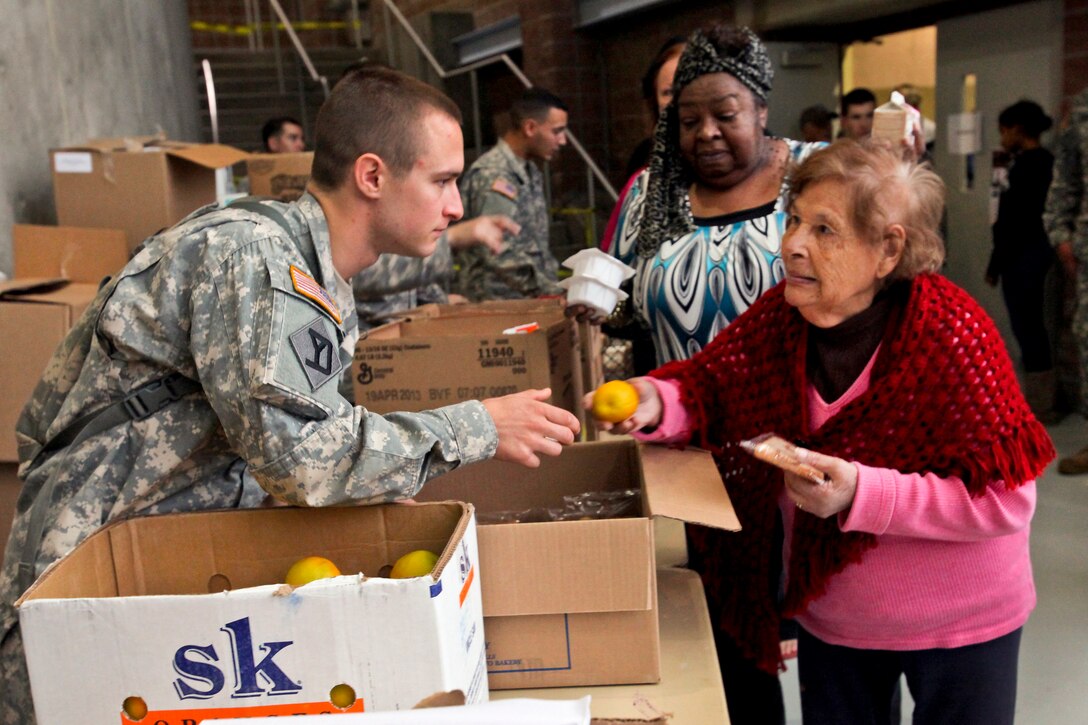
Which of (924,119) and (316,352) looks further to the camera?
(924,119)

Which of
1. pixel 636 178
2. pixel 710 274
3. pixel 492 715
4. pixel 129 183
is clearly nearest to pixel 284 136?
pixel 129 183

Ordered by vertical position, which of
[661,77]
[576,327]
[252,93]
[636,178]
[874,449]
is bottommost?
[874,449]

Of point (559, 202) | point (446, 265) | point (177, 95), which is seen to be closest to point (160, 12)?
point (177, 95)

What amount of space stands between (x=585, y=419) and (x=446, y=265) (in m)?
0.82

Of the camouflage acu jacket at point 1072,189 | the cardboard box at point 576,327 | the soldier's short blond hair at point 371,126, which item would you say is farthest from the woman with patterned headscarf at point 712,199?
the camouflage acu jacket at point 1072,189

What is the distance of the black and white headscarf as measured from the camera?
6.61 ft

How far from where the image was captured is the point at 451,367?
2.11 meters

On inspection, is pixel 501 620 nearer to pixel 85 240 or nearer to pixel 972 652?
pixel 972 652

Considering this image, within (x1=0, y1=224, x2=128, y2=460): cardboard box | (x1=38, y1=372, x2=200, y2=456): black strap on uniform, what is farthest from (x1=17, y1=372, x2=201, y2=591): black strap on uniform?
(x1=0, y1=224, x2=128, y2=460): cardboard box

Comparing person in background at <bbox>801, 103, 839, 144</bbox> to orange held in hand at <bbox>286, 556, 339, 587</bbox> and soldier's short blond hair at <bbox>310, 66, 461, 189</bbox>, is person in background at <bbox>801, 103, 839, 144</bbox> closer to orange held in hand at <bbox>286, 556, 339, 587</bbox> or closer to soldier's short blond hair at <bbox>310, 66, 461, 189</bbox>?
soldier's short blond hair at <bbox>310, 66, 461, 189</bbox>

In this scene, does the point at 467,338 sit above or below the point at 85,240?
below

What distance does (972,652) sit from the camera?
152cm

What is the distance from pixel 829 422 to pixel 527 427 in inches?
19.6

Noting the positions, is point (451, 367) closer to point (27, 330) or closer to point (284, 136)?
point (27, 330)
